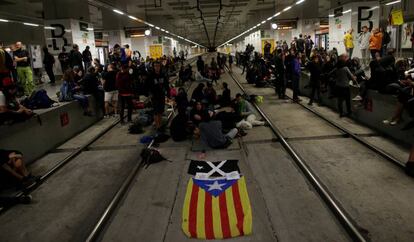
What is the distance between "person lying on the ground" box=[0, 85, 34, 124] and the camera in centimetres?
845

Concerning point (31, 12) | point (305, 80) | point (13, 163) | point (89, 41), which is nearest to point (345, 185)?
point (13, 163)

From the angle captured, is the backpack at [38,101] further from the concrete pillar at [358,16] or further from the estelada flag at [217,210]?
the concrete pillar at [358,16]

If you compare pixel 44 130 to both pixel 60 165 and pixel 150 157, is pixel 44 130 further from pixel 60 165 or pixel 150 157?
pixel 150 157

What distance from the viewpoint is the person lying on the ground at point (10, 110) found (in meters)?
8.45

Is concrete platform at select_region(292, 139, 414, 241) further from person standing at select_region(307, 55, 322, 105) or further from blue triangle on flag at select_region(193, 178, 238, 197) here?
person standing at select_region(307, 55, 322, 105)

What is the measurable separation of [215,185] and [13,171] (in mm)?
3933

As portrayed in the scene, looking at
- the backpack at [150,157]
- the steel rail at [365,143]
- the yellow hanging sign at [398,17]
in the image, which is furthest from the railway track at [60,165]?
the yellow hanging sign at [398,17]

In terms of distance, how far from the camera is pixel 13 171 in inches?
282

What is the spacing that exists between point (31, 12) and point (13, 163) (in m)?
26.4

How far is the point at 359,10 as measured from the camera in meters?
17.8

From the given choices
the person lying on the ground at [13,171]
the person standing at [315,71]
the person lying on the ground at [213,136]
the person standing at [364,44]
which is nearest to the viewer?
the person lying on the ground at [13,171]

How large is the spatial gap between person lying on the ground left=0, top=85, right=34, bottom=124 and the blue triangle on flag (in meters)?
4.65

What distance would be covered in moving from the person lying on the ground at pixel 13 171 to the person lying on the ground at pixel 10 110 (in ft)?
5.08

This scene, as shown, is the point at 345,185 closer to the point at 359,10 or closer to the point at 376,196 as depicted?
the point at 376,196
